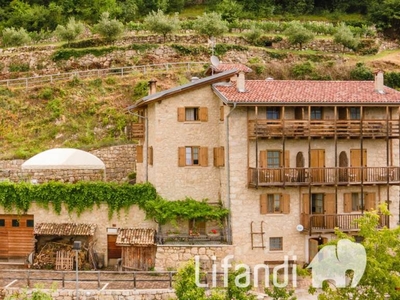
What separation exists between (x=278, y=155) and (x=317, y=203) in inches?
138

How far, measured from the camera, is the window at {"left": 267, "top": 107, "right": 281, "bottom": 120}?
113 ft

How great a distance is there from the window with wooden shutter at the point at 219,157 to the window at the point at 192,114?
1.95 m

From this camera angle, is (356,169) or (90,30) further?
(90,30)

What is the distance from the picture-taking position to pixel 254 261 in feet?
111

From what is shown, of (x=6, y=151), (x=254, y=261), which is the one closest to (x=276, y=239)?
(x=254, y=261)

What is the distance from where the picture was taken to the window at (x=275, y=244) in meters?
34.2

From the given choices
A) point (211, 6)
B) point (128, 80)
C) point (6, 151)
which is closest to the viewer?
point (6, 151)

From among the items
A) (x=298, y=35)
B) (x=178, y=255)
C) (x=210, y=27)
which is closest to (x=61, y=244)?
(x=178, y=255)

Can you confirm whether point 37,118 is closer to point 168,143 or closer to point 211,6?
point 168,143

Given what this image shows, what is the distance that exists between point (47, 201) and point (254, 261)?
12.0 metres

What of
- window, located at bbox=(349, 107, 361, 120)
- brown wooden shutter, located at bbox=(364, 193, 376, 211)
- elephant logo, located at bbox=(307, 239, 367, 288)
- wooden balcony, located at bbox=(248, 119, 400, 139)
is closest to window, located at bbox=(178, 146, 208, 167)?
wooden balcony, located at bbox=(248, 119, 400, 139)

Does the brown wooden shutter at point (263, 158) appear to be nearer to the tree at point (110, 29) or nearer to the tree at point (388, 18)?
the tree at point (110, 29)

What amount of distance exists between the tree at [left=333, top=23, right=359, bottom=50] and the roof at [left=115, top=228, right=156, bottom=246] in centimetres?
3655

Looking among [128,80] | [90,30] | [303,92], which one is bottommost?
[303,92]
